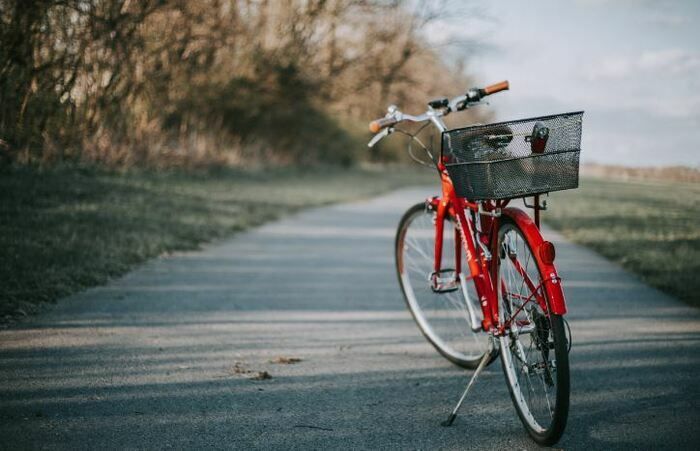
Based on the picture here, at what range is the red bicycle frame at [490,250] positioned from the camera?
103 inches

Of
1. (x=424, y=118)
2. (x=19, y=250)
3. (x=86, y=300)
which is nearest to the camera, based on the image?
(x=424, y=118)

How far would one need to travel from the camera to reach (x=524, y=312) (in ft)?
9.71

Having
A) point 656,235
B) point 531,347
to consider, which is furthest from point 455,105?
point 656,235

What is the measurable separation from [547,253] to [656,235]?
682 cm

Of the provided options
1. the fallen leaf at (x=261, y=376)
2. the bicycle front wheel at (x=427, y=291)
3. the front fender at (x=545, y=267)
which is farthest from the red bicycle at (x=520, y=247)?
the fallen leaf at (x=261, y=376)

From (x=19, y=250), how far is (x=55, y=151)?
4390 mm

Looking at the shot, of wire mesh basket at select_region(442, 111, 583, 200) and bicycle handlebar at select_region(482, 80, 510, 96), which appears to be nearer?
wire mesh basket at select_region(442, 111, 583, 200)

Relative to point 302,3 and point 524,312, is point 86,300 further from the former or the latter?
point 302,3

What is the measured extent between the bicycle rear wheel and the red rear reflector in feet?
0.24

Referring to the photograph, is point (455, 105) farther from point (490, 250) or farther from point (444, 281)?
point (444, 281)

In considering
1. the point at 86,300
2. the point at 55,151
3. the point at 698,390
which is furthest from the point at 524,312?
the point at 55,151

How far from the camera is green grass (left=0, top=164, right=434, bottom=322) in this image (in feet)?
17.1

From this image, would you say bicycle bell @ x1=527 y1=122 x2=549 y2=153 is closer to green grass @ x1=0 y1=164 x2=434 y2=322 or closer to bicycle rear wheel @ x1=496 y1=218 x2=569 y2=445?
bicycle rear wheel @ x1=496 y1=218 x2=569 y2=445

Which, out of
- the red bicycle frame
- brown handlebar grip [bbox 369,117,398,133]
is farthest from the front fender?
brown handlebar grip [bbox 369,117,398,133]
